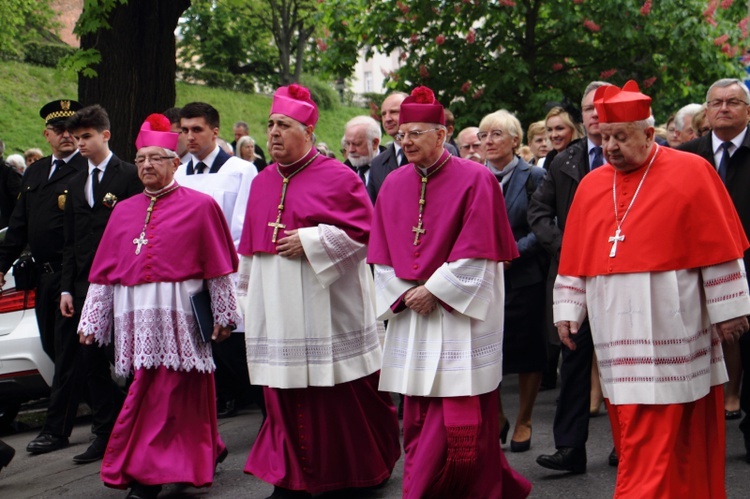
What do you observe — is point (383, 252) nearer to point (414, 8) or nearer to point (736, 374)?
point (736, 374)

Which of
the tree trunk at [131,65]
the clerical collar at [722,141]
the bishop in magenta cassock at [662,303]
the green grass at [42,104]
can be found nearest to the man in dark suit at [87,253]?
the tree trunk at [131,65]

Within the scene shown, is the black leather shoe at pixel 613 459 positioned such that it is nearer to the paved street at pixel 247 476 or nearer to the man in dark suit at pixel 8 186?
the paved street at pixel 247 476

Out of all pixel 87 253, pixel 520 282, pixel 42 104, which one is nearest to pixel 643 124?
pixel 520 282

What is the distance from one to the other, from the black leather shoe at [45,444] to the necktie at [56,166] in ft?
6.59

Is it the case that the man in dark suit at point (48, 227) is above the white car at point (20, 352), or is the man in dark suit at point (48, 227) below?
above

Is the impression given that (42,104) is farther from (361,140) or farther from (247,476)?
(247,476)

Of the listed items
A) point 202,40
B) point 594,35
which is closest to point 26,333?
point 594,35

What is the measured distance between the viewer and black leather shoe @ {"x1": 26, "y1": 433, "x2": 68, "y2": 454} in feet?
28.1

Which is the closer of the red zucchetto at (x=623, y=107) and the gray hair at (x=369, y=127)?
the red zucchetto at (x=623, y=107)

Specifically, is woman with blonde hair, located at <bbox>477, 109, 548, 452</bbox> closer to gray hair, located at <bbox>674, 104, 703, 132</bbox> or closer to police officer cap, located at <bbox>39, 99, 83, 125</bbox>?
gray hair, located at <bbox>674, 104, 703, 132</bbox>

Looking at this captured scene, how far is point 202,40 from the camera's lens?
4928 cm

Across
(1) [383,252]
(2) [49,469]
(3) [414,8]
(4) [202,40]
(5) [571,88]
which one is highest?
(4) [202,40]

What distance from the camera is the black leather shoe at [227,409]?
9734 mm

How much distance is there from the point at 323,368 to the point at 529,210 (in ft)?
5.89
